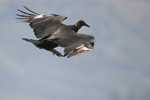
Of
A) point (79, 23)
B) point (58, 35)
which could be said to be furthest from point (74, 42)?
point (79, 23)

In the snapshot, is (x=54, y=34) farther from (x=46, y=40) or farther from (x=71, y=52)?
(x=71, y=52)

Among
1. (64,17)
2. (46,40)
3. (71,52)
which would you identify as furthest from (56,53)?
(71,52)

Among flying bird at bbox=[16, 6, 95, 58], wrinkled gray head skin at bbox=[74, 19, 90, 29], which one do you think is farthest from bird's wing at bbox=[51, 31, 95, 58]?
wrinkled gray head skin at bbox=[74, 19, 90, 29]

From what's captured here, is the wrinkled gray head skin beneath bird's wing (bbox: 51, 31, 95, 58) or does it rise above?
above

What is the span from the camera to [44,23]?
40.5ft

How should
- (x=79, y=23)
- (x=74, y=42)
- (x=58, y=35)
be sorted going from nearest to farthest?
(x=74, y=42)
(x=58, y=35)
(x=79, y=23)

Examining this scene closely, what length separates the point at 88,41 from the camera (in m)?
10.6

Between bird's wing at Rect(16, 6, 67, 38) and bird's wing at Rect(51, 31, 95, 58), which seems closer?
bird's wing at Rect(51, 31, 95, 58)

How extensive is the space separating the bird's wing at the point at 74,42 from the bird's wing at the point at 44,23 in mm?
744

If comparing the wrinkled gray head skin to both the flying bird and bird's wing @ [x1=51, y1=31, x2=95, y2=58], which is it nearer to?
the flying bird

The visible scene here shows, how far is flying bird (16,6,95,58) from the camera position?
10289 mm

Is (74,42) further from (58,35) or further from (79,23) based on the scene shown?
(79,23)

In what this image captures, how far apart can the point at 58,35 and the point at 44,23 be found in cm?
132

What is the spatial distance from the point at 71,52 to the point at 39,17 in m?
3.96
